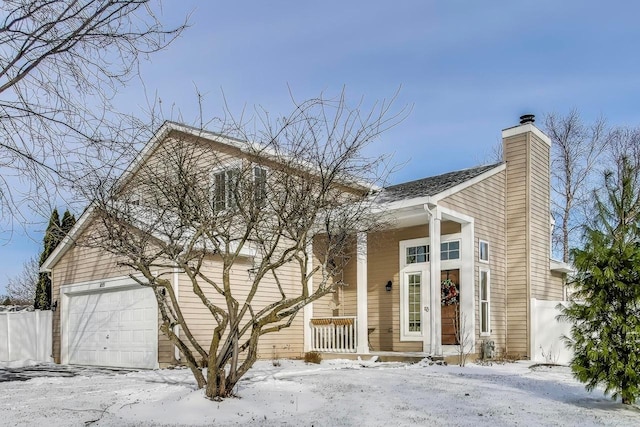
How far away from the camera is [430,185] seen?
13.8m

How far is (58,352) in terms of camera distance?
1452 centimetres

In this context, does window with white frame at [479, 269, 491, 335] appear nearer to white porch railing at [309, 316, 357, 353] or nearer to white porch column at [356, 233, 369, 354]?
white porch column at [356, 233, 369, 354]

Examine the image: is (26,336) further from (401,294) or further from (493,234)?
(493,234)

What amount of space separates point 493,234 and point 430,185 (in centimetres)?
211

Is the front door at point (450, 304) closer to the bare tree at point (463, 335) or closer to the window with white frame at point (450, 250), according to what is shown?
the bare tree at point (463, 335)

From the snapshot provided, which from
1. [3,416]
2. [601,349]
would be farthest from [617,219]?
[3,416]

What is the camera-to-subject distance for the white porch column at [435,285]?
11.8 metres

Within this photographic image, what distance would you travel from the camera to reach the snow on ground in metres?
6.14

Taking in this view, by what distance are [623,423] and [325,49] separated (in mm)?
6663

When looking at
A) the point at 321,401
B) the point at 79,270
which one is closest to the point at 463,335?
the point at 321,401

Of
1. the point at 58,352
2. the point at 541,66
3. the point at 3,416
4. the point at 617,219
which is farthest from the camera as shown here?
the point at 617,219

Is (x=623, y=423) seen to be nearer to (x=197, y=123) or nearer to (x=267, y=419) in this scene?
(x=267, y=419)

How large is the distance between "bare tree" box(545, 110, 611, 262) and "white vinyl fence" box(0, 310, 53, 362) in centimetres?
2061

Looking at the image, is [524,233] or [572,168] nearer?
[524,233]
